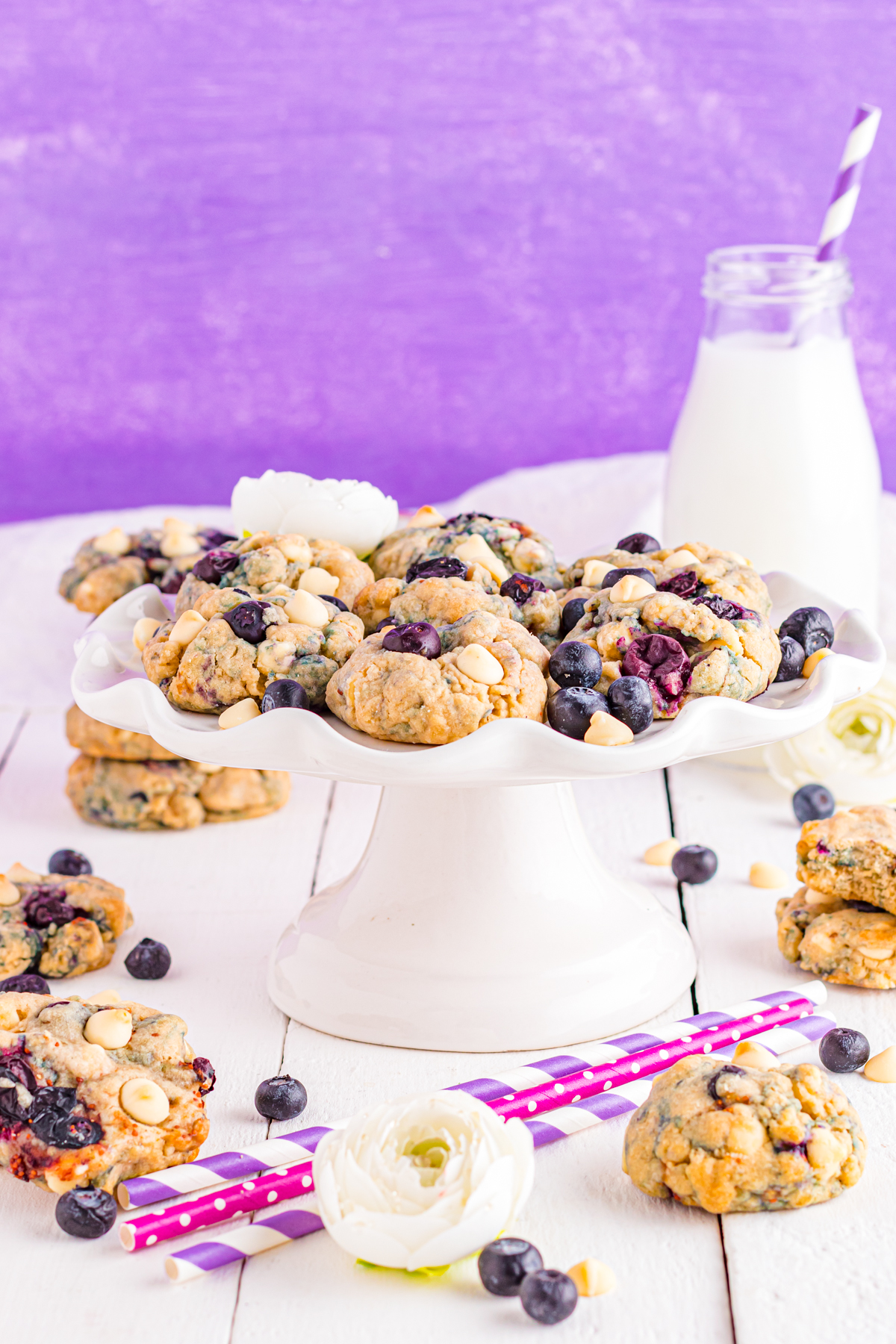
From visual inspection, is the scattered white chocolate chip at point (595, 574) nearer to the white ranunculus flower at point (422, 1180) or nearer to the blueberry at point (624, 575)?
the blueberry at point (624, 575)

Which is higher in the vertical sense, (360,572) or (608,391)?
(360,572)

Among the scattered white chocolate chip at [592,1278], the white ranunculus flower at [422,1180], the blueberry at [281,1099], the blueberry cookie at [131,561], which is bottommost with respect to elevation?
the blueberry at [281,1099]

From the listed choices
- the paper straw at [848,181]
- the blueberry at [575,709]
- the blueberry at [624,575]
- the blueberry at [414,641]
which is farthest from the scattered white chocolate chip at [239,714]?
the paper straw at [848,181]

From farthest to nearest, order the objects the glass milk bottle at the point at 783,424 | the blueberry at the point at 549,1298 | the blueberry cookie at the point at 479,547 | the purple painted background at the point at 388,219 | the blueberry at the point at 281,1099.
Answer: the purple painted background at the point at 388,219
the glass milk bottle at the point at 783,424
the blueberry cookie at the point at 479,547
the blueberry at the point at 281,1099
the blueberry at the point at 549,1298

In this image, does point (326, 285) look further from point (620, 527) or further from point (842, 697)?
point (842, 697)

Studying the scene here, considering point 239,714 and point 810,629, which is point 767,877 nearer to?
point 810,629

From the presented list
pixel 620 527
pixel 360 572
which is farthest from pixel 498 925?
pixel 620 527

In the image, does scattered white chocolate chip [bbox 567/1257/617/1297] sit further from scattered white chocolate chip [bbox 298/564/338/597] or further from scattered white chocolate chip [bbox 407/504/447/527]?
scattered white chocolate chip [bbox 407/504/447/527]

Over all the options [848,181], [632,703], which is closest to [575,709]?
[632,703]
